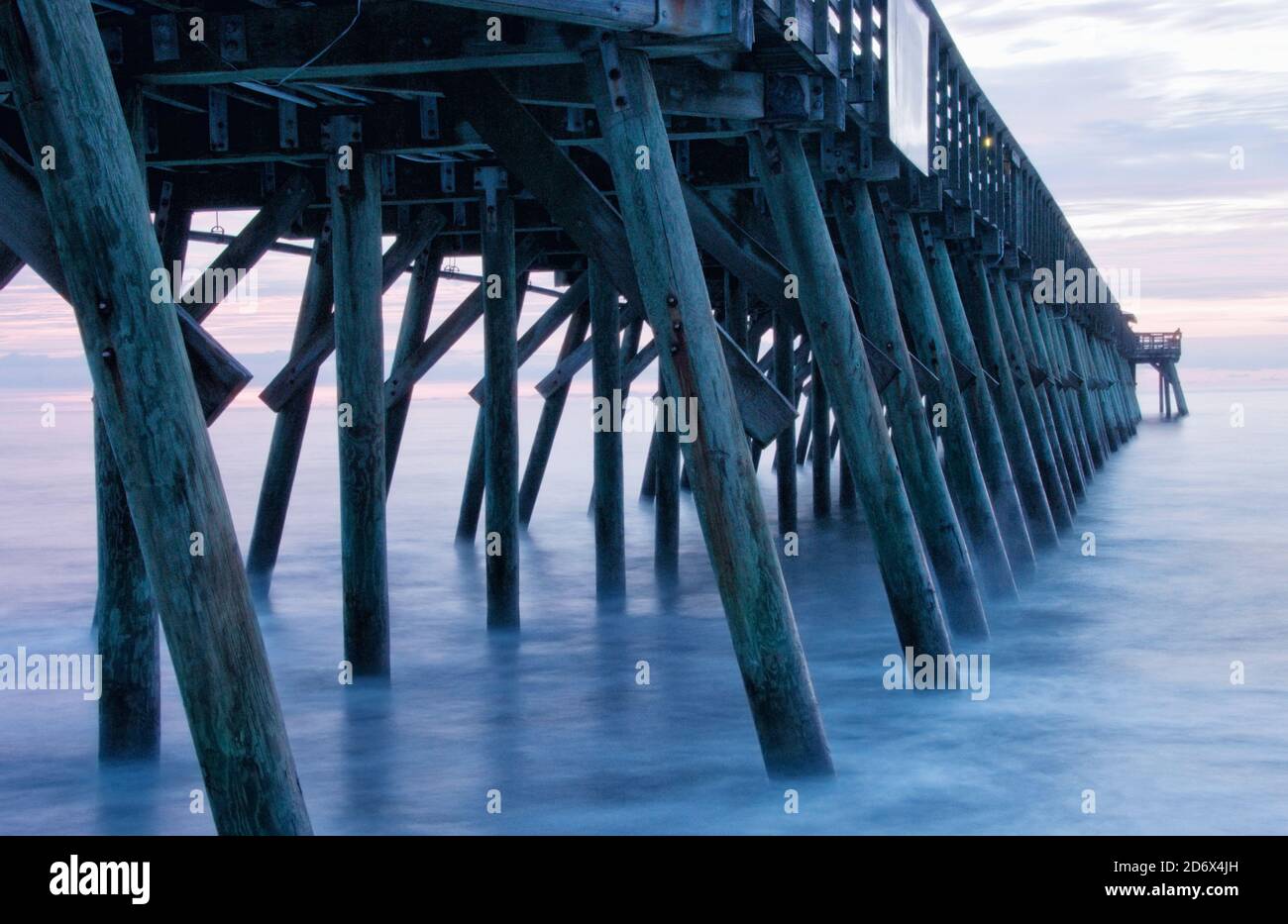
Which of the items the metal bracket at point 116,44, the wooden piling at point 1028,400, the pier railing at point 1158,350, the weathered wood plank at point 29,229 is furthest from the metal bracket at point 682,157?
the pier railing at point 1158,350

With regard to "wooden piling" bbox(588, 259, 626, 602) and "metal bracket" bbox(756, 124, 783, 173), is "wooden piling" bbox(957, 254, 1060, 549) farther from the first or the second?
"metal bracket" bbox(756, 124, 783, 173)

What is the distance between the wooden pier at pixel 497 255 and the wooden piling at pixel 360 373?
0.02m

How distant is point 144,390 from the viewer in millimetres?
3342

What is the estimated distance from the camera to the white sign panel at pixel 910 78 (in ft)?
28.0

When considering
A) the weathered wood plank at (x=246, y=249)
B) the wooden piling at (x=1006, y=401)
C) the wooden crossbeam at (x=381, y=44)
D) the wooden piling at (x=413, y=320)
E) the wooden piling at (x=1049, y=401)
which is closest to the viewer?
the wooden crossbeam at (x=381, y=44)

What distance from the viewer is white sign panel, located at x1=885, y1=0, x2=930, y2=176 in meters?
8.54

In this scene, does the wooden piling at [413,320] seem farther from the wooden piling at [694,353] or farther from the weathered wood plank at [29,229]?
the weathered wood plank at [29,229]

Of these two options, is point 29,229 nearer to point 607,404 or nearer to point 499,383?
point 499,383

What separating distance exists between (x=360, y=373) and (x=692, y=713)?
2.39 meters

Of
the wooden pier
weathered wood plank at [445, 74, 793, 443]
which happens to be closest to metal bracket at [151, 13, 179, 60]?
the wooden pier

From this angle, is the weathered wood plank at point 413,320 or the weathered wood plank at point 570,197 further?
the weathered wood plank at point 413,320

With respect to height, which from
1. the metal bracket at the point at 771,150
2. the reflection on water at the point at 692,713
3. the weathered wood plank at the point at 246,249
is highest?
the metal bracket at the point at 771,150
